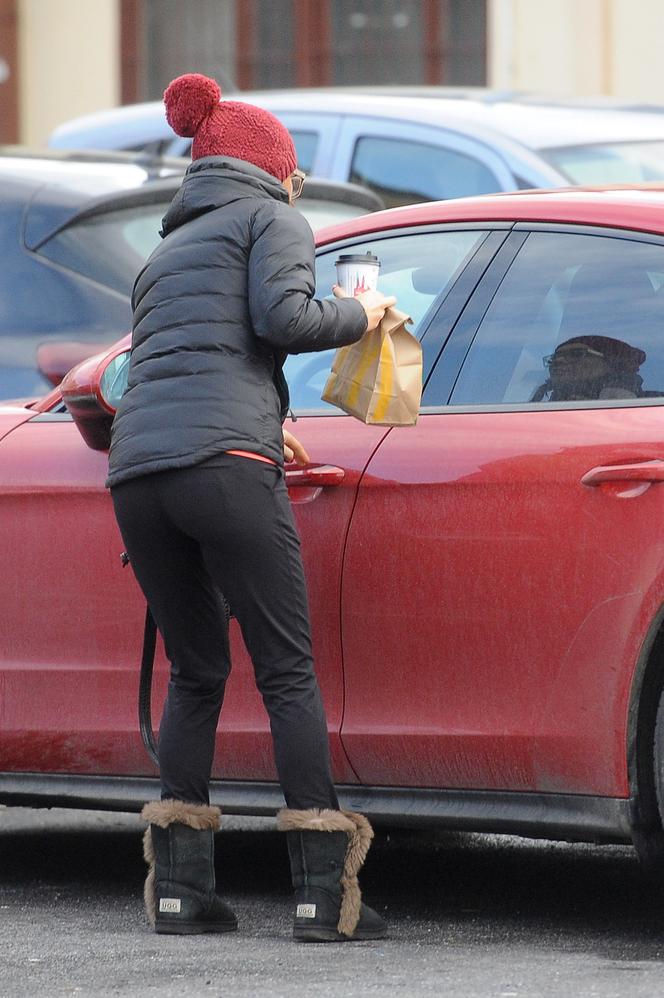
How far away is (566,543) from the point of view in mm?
4039

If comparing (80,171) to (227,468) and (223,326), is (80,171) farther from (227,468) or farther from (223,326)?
(227,468)

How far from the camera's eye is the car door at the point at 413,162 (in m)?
8.35

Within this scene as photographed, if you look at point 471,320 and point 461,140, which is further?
point 461,140

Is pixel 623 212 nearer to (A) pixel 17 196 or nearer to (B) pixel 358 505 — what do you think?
(B) pixel 358 505

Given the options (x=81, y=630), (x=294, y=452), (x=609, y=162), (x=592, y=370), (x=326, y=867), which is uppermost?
(x=592, y=370)

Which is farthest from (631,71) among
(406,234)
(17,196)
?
(406,234)

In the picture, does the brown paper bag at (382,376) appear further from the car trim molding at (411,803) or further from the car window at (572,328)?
the car trim molding at (411,803)

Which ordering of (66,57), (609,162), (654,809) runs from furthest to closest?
(66,57)
(609,162)
(654,809)

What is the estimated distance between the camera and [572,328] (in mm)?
4258

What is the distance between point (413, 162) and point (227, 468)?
4.83m

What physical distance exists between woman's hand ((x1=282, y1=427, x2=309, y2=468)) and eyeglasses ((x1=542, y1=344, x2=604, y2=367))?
0.52 metres

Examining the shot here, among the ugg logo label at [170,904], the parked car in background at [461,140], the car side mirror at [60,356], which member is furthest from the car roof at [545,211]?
the parked car in background at [461,140]

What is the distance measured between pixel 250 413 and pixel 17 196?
8.83 ft

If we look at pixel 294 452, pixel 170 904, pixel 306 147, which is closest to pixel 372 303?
pixel 294 452
